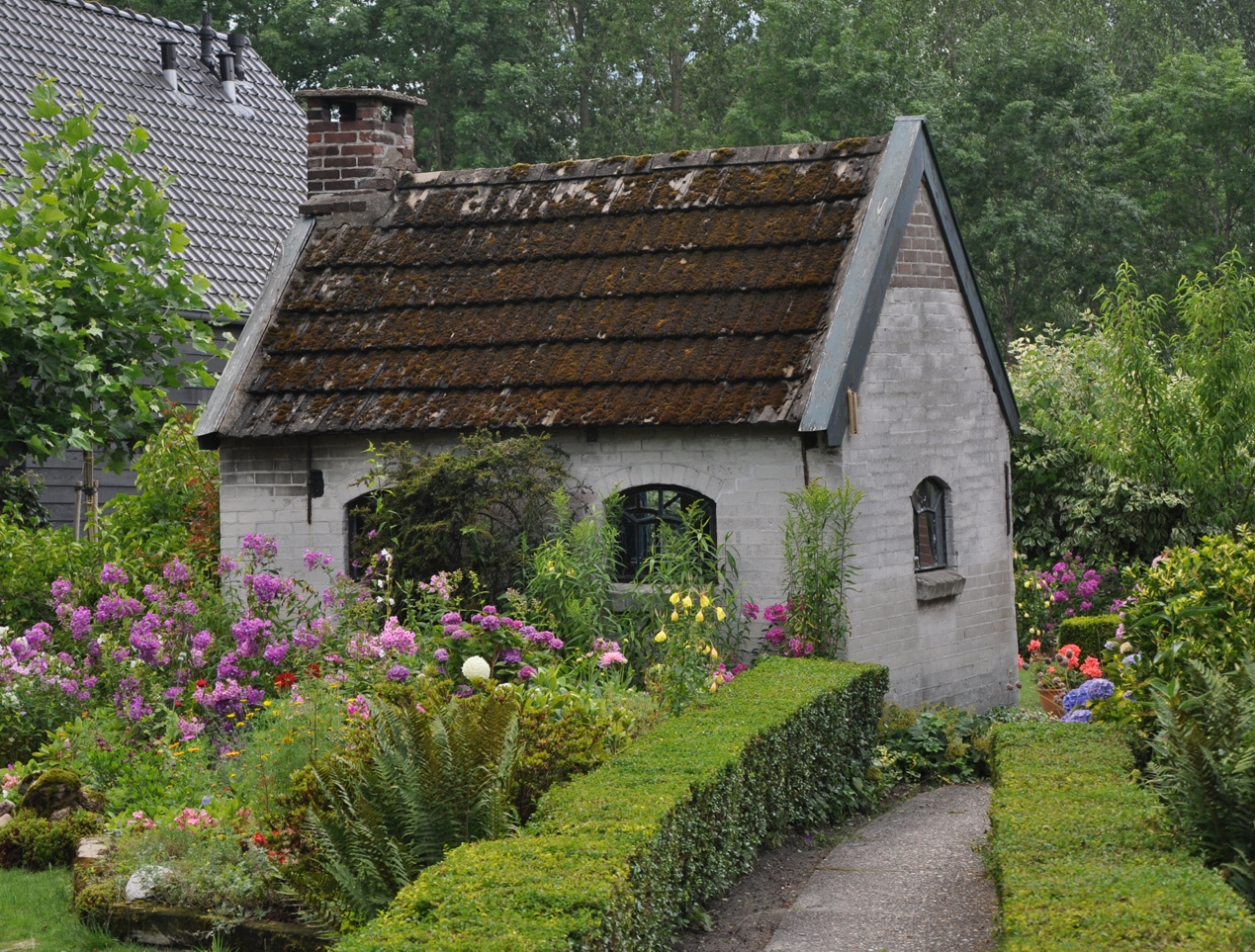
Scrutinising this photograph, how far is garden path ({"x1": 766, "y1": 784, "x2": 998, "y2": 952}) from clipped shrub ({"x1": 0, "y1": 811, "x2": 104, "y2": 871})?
405 cm

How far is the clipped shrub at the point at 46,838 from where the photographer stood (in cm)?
829

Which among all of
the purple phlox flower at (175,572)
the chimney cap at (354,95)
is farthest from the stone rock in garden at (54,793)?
the chimney cap at (354,95)

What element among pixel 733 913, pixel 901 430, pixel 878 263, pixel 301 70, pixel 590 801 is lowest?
pixel 733 913

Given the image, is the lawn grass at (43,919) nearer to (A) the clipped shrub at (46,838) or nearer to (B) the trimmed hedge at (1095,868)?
(A) the clipped shrub at (46,838)

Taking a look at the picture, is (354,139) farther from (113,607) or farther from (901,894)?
(901,894)

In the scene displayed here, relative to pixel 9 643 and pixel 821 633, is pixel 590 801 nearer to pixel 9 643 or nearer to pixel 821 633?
pixel 821 633

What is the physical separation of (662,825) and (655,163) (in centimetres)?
856

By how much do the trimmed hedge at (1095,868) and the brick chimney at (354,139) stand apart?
364 inches

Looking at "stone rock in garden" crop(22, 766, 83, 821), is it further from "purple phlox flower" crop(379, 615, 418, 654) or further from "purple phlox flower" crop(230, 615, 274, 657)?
"purple phlox flower" crop(379, 615, 418, 654)

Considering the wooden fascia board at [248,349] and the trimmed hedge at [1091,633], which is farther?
the trimmed hedge at [1091,633]

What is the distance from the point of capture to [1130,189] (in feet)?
125

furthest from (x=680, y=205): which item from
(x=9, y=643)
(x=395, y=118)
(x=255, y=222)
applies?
(x=255, y=222)

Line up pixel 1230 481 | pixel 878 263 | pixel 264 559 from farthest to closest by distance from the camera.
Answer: pixel 1230 481 → pixel 264 559 → pixel 878 263

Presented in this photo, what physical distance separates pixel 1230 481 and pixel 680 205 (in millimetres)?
6963
